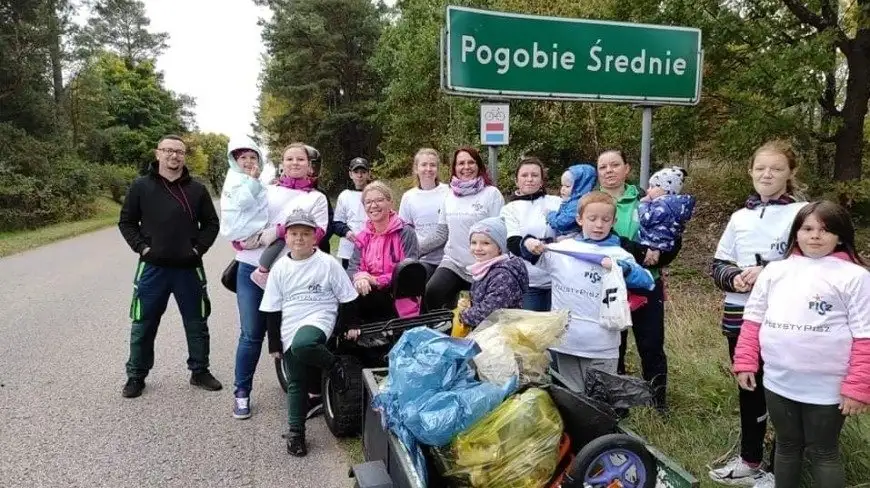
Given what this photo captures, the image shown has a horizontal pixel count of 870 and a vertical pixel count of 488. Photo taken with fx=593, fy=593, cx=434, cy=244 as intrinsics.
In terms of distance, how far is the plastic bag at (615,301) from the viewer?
10.5 ft

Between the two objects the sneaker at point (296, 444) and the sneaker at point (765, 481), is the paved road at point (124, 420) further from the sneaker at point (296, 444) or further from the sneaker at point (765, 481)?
the sneaker at point (765, 481)

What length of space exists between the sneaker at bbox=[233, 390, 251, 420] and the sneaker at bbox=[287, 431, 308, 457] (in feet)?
2.28

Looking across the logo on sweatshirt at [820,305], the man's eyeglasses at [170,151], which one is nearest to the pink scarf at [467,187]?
the man's eyeglasses at [170,151]

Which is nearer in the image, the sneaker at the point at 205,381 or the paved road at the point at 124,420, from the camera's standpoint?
the paved road at the point at 124,420

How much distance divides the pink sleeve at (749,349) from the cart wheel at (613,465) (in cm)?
72

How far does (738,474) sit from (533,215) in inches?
76.7

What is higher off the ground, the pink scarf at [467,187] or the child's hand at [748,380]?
the pink scarf at [467,187]

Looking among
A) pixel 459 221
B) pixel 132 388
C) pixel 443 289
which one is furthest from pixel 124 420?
pixel 459 221

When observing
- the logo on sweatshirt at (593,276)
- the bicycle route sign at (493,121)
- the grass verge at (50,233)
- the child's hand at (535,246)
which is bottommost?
the grass verge at (50,233)

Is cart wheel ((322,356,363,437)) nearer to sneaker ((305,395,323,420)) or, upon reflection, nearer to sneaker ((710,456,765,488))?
sneaker ((305,395,323,420))

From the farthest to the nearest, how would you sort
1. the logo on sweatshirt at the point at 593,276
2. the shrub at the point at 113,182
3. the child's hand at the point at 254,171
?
the shrub at the point at 113,182 → the child's hand at the point at 254,171 → the logo on sweatshirt at the point at 593,276

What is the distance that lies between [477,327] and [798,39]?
798 centimetres

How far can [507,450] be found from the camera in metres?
2.39

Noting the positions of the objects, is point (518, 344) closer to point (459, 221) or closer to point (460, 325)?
point (460, 325)
